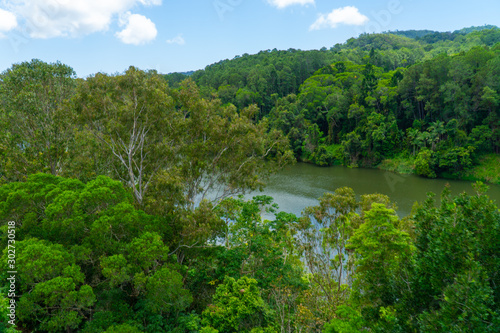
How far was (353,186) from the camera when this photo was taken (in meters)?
31.2

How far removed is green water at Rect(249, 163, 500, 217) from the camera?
2521 cm

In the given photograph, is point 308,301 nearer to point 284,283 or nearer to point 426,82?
point 284,283

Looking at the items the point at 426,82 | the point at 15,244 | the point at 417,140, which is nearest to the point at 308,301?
the point at 15,244

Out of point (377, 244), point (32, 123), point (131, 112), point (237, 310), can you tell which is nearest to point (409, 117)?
point (377, 244)

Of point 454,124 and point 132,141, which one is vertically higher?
point 132,141

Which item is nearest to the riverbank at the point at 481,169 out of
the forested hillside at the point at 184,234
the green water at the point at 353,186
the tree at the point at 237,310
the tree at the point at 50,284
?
the green water at the point at 353,186

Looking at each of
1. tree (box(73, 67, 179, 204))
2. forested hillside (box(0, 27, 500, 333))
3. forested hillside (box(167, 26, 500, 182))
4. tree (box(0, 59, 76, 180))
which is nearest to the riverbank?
forested hillside (box(167, 26, 500, 182))

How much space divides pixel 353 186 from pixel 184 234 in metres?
25.1

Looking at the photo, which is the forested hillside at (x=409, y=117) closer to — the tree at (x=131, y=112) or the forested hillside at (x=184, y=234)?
the forested hillside at (x=184, y=234)

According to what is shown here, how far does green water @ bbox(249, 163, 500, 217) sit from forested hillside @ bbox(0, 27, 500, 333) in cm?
1063

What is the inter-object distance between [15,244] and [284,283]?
7814 mm

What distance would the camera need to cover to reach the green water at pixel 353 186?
2521 cm

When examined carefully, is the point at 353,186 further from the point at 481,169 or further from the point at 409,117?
the point at 409,117

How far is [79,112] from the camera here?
1141 cm
